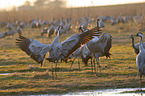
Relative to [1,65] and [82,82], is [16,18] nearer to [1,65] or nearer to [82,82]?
[1,65]

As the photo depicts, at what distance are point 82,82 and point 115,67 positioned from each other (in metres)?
2.87

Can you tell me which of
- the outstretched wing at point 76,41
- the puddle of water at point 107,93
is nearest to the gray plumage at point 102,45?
the outstretched wing at point 76,41

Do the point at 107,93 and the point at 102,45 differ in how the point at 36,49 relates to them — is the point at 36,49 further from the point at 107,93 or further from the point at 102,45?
the point at 107,93

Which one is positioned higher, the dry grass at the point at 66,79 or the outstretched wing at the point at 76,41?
the outstretched wing at the point at 76,41

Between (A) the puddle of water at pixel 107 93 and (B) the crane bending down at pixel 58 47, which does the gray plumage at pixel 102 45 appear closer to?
(B) the crane bending down at pixel 58 47

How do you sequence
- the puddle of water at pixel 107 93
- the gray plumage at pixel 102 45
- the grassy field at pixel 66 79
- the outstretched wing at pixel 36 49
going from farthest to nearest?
the gray plumage at pixel 102 45 < the outstretched wing at pixel 36 49 < the grassy field at pixel 66 79 < the puddle of water at pixel 107 93

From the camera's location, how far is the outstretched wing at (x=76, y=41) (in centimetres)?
877

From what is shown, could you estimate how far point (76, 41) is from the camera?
8.92 meters

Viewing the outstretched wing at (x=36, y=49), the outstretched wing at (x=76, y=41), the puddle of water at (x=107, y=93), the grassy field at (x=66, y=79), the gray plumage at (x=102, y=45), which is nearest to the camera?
the puddle of water at (x=107, y=93)

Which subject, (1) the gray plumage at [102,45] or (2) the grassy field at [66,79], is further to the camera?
(1) the gray plumage at [102,45]

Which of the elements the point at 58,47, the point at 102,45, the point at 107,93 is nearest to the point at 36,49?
the point at 58,47

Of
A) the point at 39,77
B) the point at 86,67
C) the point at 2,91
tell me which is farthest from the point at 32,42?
the point at 86,67

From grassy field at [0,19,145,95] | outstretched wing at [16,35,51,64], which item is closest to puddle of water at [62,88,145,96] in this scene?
grassy field at [0,19,145,95]

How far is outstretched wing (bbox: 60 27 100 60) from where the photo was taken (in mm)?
8766
